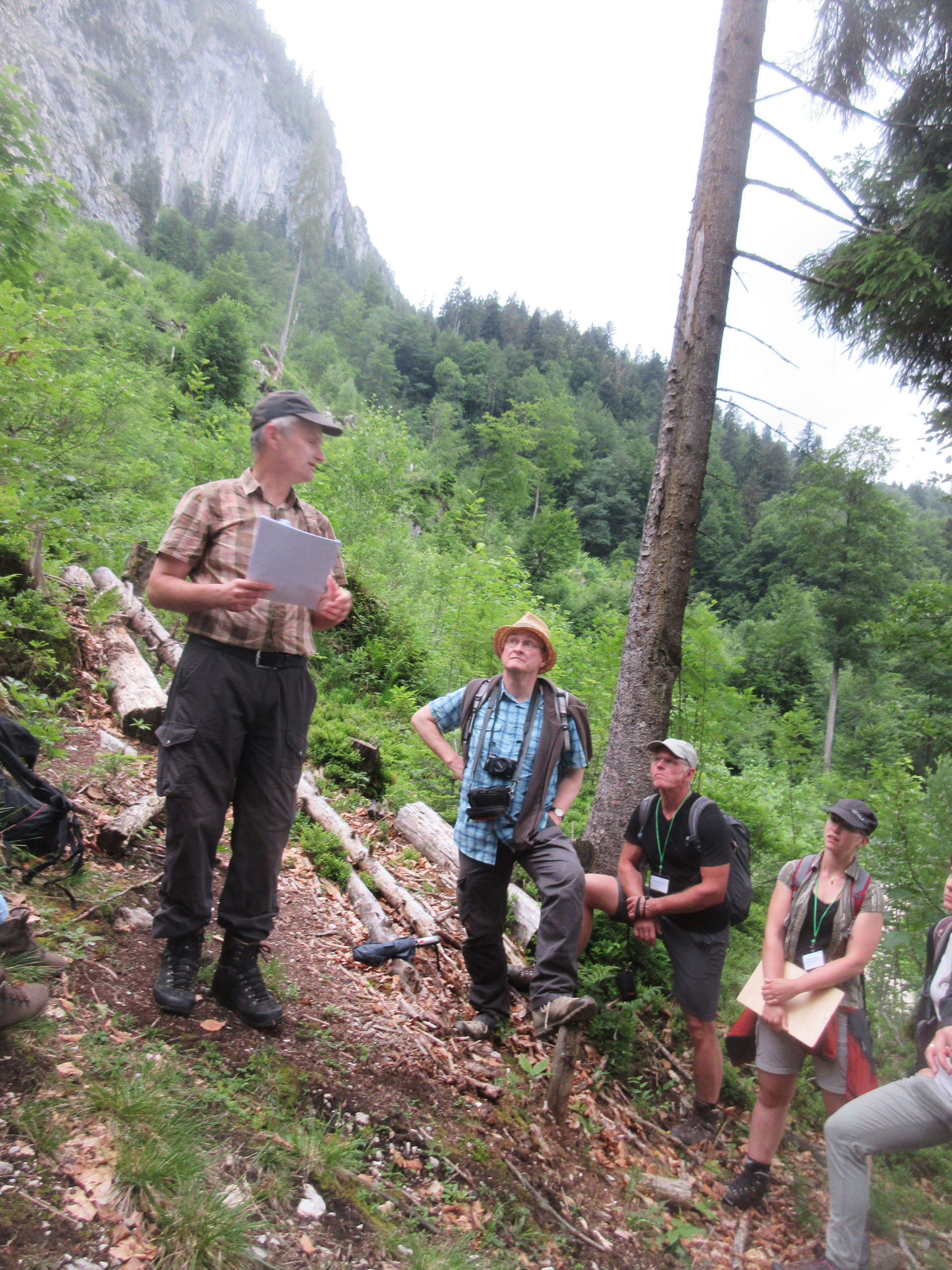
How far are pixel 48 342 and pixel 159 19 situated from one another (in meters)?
141

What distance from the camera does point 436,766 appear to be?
698cm

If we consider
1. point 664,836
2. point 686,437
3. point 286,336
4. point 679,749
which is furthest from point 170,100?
point 664,836

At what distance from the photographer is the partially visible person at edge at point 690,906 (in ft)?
12.3

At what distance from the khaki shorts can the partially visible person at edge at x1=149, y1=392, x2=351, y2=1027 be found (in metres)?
2.30

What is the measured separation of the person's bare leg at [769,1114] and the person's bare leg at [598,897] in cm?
103

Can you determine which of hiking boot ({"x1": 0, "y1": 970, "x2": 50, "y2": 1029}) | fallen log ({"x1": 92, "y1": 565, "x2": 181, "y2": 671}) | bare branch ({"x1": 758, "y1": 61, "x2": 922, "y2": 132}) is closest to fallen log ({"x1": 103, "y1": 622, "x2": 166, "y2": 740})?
fallen log ({"x1": 92, "y1": 565, "x2": 181, "y2": 671})

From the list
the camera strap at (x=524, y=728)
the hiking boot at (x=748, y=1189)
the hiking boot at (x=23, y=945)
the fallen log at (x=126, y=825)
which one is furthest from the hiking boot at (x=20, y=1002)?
the hiking boot at (x=748, y=1189)

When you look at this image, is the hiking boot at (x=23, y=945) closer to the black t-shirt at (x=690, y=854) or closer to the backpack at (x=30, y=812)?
the backpack at (x=30, y=812)

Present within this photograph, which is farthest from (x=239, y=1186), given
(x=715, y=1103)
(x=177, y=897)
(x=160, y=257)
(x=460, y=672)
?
(x=160, y=257)

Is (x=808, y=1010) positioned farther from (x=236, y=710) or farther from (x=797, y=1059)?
(x=236, y=710)

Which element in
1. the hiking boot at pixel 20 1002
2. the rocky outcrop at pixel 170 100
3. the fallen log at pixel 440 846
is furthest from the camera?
the rocky outcrop at pixel 170 100

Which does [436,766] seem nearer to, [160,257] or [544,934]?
[544,934]

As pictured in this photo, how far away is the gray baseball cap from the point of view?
150 inches

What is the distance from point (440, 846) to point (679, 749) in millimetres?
2535
